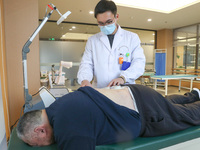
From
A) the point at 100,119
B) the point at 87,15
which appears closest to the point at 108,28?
the point at 100,119

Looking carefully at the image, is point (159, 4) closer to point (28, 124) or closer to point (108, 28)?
point (108, 28)

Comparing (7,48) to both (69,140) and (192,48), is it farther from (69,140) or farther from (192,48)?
(192,48)

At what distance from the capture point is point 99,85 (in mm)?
1591

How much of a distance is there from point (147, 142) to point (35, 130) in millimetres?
625

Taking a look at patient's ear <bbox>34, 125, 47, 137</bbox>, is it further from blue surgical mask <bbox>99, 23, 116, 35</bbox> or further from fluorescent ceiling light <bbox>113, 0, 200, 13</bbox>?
fluorescent ceiling light <bbox>113, 0, 200, 13</bbox>

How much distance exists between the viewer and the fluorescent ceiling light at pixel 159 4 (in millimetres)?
4400

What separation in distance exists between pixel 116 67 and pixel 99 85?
258 millimetres

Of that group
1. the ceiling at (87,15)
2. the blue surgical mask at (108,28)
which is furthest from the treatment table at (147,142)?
the ceiling at (87,15)

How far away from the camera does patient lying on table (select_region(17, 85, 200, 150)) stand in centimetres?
75

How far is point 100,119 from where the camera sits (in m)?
0.85

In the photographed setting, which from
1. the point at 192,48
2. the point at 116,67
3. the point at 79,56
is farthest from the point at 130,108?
the point at 192,48

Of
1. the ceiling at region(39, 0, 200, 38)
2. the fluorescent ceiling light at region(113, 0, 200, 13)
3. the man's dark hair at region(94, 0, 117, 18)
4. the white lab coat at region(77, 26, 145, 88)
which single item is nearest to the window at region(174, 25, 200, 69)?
the ceiling at region(39, 0, 200, 38)

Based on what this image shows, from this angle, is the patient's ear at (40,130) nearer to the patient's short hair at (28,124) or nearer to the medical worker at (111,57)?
the patient's short hair at (28,124)

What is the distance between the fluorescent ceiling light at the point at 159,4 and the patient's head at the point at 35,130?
4.15m
